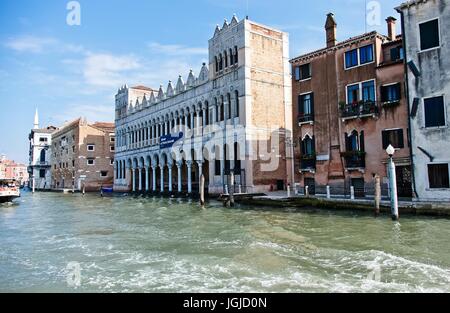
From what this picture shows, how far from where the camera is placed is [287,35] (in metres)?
Result: 27.0

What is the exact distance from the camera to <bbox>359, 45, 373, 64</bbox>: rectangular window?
682 inches

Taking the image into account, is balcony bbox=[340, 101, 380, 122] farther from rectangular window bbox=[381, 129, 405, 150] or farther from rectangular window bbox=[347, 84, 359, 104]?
rectangular window bbox=[381, 129, 405, 150]

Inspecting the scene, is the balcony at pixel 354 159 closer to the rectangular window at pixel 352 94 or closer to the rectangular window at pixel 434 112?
the rectangular window at pixel 352 94

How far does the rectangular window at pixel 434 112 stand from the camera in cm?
1430

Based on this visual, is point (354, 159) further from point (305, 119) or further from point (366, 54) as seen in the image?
point (366, 54)

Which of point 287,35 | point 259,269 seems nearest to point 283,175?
point 287,35

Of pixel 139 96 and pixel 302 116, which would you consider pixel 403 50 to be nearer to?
pixel 302 116

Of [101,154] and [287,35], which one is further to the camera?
[101,154]

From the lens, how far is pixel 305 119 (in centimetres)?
2023

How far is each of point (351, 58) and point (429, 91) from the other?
184 inches

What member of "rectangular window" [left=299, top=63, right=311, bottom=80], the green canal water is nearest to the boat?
the green canal water

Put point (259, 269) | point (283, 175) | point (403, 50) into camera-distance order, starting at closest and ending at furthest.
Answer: point (259, 269), point (403, 50), point (283, 175)

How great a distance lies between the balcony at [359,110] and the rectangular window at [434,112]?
7.96 ft
